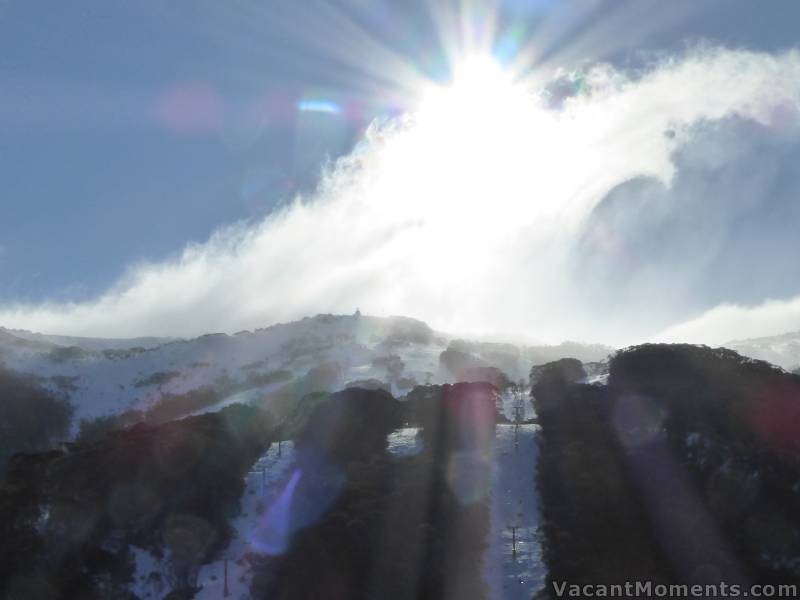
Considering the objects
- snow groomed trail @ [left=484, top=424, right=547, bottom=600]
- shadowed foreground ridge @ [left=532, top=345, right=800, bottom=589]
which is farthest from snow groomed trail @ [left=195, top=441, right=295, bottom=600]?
shadowed foreground ridge @ [left=532, top=345, right=800, bottom=589]

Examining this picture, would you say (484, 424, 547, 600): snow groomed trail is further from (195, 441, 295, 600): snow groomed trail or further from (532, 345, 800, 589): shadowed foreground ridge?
(195, 441, 295, 600): snow groomed trail

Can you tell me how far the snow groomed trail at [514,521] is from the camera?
50975 millimetres

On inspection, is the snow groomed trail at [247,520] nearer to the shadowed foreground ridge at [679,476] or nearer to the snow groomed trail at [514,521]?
the snow groomed trail at [514,521]

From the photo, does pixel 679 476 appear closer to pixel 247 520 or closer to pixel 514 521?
pixel 514 521

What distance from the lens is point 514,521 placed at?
5997cm

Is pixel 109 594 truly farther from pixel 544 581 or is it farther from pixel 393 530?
pixel 544 581

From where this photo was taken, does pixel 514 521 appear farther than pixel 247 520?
No

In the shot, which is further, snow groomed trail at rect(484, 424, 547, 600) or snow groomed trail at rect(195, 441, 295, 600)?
snow groomed trail at rect(195, 441, 295, 600)

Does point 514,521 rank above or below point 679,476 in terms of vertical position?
below

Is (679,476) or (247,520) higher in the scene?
(679,476)

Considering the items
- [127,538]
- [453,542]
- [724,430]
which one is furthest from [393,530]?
[724,430]

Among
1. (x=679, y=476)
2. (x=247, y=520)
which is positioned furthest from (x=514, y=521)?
(x=247, y=520)

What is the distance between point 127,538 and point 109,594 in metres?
5.41

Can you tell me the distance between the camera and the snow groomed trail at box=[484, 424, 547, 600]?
50975 mm
